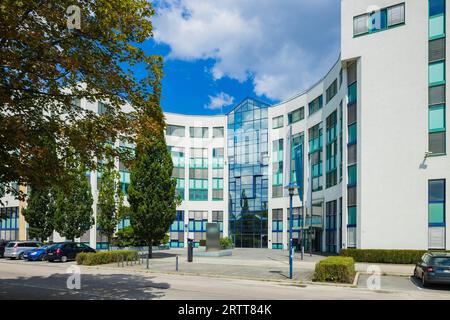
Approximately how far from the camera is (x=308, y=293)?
1558cm

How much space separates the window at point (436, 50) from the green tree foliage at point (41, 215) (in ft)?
114

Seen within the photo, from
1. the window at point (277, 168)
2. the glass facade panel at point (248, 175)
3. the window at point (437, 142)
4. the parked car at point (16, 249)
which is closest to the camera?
the window at point (437, 142)

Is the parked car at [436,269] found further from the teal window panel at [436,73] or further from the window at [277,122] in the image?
the window at [277,122]

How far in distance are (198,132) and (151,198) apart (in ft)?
102

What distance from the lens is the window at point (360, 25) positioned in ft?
109

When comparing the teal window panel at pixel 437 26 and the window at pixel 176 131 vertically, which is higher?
the teal window panel at pixel 437 26

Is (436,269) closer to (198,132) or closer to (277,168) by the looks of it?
(277,168)

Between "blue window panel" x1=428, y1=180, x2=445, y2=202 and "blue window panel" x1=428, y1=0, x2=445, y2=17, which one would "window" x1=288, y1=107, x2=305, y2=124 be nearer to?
"blue window panel" x1=428, y1=0, x2=445, y2=17

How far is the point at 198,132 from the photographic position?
63.4 metres

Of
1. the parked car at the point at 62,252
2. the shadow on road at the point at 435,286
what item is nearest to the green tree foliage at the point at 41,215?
the parked car at the point at 62,252

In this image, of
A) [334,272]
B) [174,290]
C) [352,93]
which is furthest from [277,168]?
[174,290]
